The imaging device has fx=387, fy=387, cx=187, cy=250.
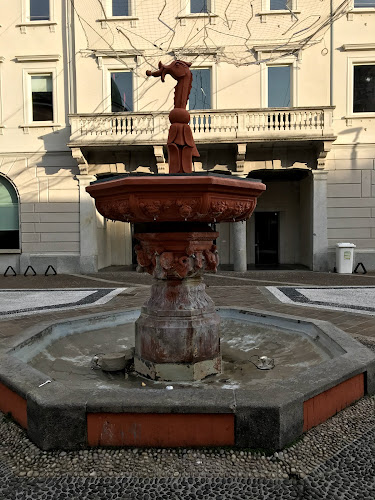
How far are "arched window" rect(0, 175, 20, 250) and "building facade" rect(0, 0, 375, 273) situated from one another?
0.05m

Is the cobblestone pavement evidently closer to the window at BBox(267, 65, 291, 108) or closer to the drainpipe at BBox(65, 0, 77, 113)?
the window at BBox(267, 65, 291, 108)

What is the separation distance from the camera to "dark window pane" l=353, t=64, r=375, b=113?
1431cm

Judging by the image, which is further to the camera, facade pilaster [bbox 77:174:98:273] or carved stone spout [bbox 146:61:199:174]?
facade pilaster [bbox 77:174:98:273]

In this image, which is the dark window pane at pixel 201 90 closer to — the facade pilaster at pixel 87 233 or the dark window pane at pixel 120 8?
the dark window pane at pixel 120 8

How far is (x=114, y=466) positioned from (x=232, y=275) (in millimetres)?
11660

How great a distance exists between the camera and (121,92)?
15062mm

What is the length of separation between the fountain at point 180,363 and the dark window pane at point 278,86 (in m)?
12.2

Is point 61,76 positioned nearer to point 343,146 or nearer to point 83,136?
point 83,136

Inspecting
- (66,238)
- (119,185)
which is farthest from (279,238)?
(119,185)

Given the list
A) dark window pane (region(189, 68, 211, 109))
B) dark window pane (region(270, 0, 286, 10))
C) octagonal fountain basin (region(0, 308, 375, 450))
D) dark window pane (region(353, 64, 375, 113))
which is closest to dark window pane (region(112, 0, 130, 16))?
dark window pane (region(189, 68, 211, 109))

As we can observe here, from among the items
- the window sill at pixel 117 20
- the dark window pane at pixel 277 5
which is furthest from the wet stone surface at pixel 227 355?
the dark window pane at pixel 277 5

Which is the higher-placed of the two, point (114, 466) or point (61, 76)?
point (61, 76)

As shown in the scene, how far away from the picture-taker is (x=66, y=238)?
591 inches

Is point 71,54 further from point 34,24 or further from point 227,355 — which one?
point 227,355
